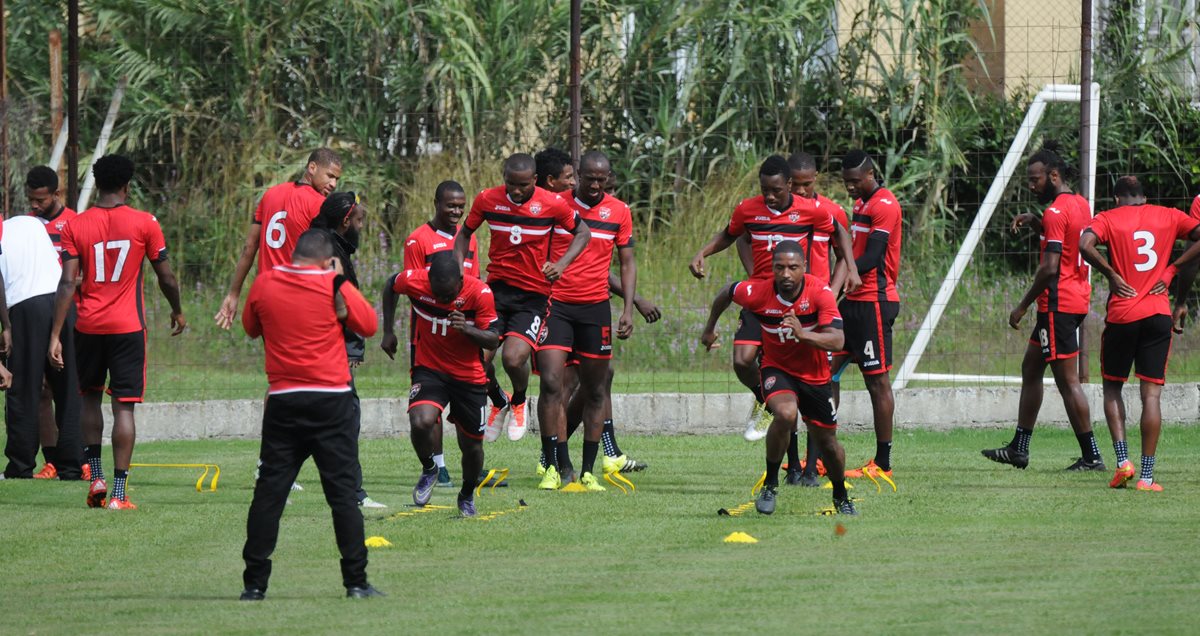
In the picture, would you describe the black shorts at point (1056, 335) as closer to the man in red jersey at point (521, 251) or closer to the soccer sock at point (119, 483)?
the man in red jersey at point (521, 251)

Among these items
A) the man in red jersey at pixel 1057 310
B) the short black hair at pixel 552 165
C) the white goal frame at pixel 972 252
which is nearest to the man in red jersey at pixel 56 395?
the short black hair at pixel 552 165

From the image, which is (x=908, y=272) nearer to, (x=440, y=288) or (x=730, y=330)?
(x=730, y=330)

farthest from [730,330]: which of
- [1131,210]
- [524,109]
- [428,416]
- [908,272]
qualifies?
[428,416]

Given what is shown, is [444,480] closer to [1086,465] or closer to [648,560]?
[648,560]

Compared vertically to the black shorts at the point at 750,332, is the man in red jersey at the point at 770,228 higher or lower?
higher

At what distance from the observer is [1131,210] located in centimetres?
1202

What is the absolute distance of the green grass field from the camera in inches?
288

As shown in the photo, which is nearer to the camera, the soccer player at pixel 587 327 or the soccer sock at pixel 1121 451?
the soccer sock at pixel 1121 451

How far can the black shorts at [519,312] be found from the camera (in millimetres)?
12109

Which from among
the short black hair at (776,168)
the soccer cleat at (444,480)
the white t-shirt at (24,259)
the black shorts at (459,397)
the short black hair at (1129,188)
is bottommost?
the soccer cleat at (444,480)

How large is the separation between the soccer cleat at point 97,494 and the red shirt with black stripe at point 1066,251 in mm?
6831

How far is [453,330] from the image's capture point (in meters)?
10.6

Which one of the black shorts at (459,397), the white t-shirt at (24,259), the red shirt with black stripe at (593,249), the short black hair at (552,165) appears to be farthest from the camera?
the white t-shirt at (24,259)

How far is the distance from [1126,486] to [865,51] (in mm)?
8269
